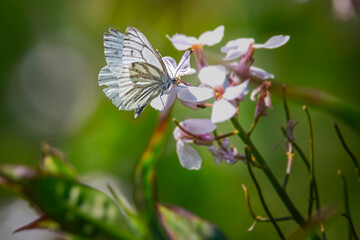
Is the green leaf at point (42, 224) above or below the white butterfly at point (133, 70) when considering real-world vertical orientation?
below

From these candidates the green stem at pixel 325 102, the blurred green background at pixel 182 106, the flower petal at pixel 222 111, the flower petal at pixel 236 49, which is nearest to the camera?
the flower petal at pixel 222 111

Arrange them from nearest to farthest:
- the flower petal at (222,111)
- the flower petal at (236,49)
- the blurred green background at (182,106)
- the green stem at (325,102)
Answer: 1. the flower petal at (222,111)
2. the flower petal at (236,49)
3. the green stem at (325,102)
4. the blurred green background at (182,106)

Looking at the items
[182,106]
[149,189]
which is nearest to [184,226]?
[149,189]

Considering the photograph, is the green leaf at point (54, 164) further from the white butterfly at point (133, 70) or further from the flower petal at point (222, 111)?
the flower petal at point (222, 111)

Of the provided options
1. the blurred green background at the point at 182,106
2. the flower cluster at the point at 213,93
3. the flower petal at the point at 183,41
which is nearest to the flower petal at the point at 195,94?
the flower cluster at the point at 213,93

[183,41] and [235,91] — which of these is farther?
[183,41]

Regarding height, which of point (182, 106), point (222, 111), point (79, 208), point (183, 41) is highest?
point (183, 41)

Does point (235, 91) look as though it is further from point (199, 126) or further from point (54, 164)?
point (54, 164)
